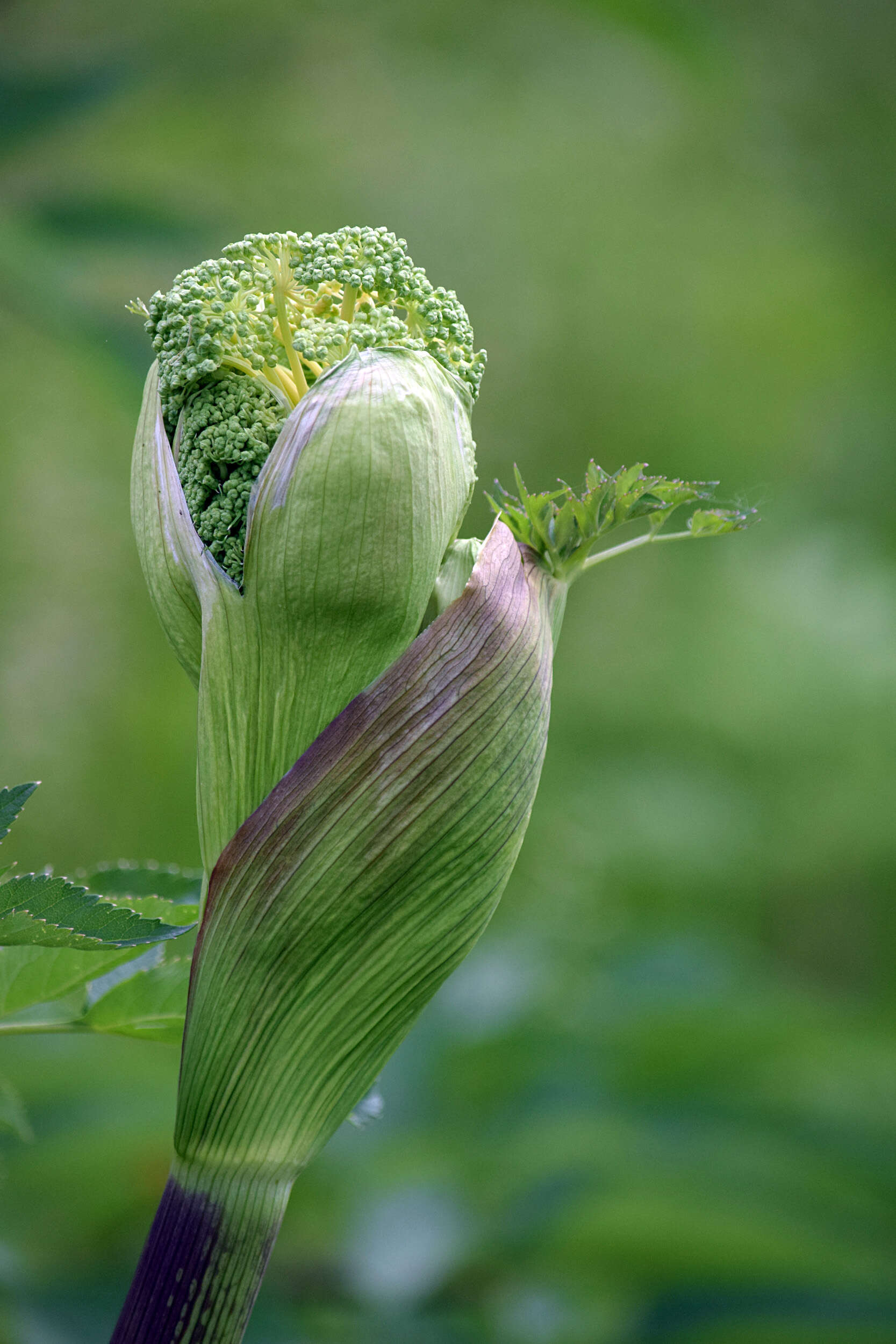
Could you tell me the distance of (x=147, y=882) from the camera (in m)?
0.39

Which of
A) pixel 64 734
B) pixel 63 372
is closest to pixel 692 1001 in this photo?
pixel 64 734

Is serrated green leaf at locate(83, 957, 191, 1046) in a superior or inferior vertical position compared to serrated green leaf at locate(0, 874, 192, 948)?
inferior

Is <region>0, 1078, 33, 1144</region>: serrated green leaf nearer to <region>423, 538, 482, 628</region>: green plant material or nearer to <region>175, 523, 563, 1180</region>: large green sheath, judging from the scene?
<region>175, 523, 563, 1180</region>: large green sheath

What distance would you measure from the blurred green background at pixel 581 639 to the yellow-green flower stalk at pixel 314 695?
54cm

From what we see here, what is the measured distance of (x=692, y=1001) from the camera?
40.9 inches

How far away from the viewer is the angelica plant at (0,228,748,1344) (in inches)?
12.2

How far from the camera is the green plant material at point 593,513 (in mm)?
352

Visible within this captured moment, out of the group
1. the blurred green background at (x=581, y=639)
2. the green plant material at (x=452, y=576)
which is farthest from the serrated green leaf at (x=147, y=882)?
the blurred green background at (x=581, y=639)

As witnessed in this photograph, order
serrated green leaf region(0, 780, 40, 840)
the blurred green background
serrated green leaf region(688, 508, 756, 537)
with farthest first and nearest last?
the blurred green background, serrated green leaf region(688, 508, 756, 537), serrated green leaf region(0, 780, 40, 840)

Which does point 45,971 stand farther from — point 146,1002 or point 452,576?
point 452,576

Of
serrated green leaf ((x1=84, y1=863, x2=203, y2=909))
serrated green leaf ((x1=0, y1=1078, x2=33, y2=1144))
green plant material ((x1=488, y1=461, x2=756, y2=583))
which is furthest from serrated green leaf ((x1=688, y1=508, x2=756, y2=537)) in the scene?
serrated green leaf ((x1=0, y1=1078, x2=33, y2=1144))

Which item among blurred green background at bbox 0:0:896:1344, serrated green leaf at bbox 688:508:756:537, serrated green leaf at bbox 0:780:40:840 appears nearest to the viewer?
serrated green leaf at bbox 0:780:40:840

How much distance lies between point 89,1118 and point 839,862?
1441mm

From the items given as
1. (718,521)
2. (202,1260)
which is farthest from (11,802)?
(718,521)
